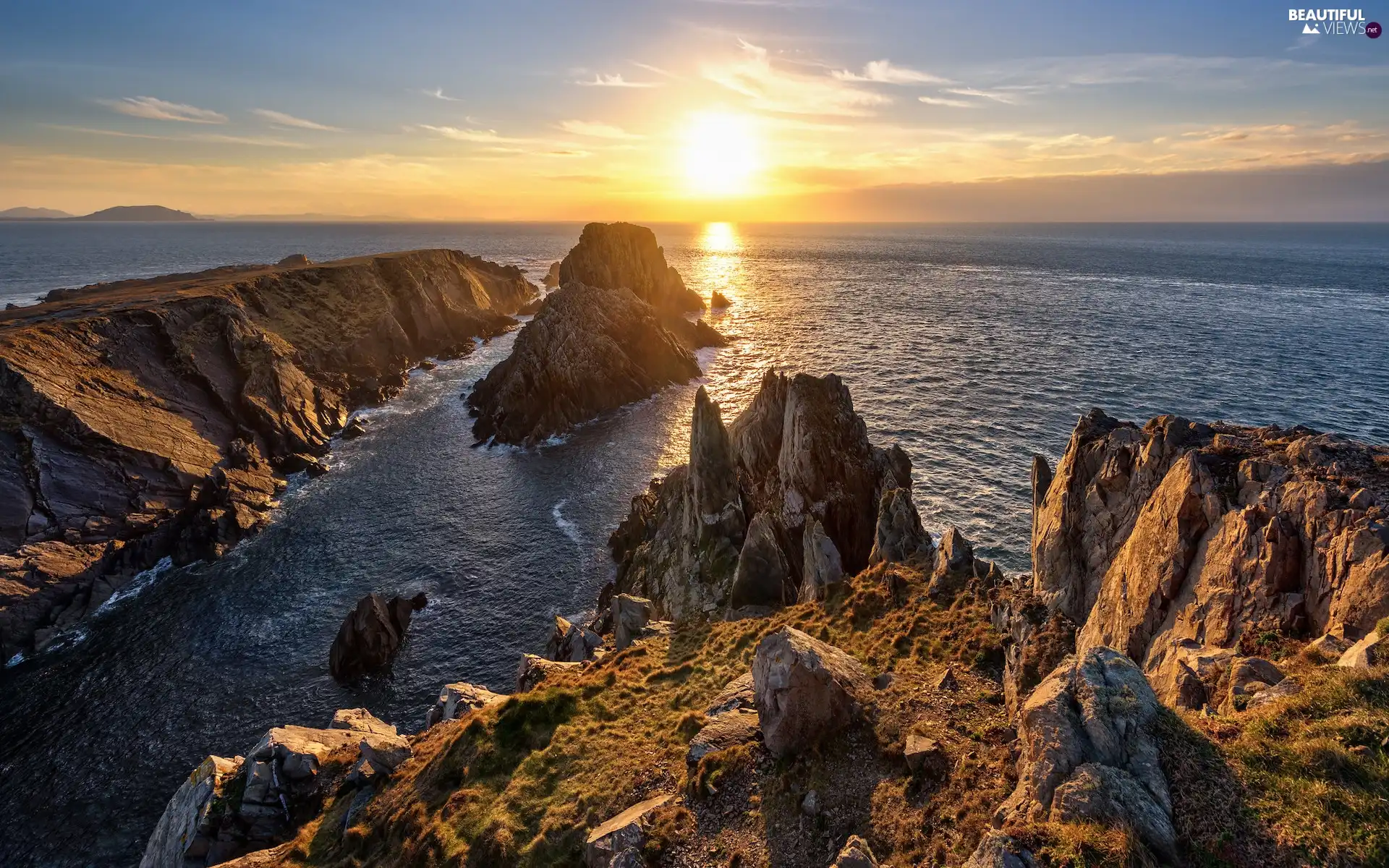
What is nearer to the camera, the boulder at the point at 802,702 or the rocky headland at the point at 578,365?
the boulder at the point at 802,702

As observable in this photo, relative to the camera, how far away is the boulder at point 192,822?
25.5 metres

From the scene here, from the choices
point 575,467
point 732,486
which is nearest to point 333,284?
point 575,467

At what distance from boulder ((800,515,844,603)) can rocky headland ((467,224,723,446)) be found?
52333mm

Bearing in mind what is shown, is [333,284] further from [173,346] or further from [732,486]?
[732,486]

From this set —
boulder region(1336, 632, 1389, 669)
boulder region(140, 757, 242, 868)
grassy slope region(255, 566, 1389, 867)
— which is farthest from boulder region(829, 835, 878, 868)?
boulder region(140, 757, 242, 868)

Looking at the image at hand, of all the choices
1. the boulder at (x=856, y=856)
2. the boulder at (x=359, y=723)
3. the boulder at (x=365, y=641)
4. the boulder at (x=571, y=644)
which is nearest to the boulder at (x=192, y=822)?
the boulder at (x=359, y=723)

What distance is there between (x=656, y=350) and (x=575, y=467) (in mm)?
37881

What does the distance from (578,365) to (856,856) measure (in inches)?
3330

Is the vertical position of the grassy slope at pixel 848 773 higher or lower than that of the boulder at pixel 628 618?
higher

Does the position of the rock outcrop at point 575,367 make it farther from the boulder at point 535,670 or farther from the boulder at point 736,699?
the boulder at point 736,699

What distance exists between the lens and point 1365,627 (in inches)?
560

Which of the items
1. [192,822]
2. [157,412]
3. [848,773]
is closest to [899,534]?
[848,773]

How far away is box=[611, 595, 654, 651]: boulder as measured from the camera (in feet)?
125

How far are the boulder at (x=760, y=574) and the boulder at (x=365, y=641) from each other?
83.2ft
